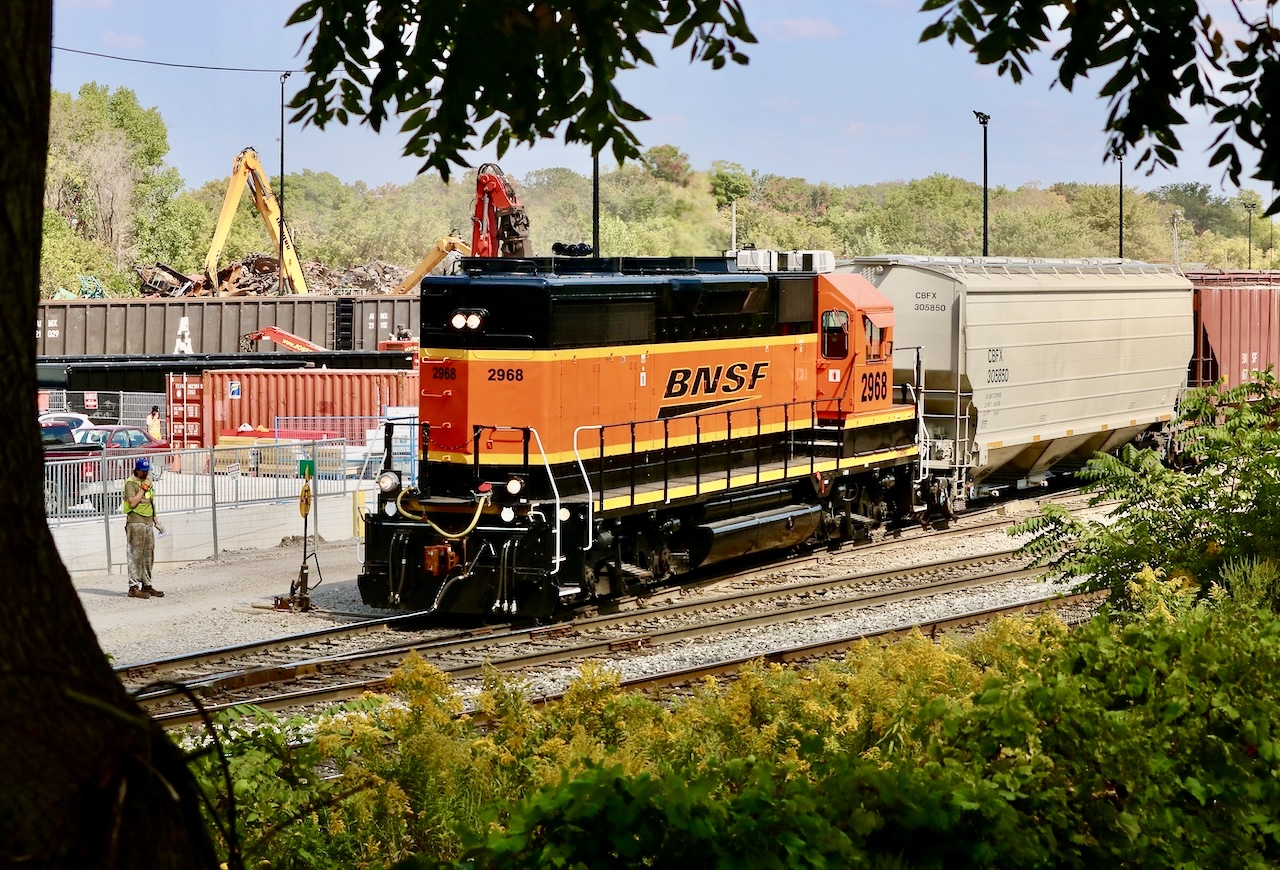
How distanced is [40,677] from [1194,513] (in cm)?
1040

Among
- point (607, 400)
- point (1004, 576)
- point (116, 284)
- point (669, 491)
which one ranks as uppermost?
point (116, 284)

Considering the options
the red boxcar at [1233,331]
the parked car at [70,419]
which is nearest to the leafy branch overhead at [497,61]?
the red boxcar at [1233,331]

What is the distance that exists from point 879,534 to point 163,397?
2287cm

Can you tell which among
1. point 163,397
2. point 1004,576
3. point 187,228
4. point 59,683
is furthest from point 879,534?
point 187,228

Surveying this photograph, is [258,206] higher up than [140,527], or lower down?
higher up

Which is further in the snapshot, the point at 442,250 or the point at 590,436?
the point at 442,250

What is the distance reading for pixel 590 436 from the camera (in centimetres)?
1469

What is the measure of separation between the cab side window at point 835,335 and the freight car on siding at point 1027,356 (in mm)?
2636

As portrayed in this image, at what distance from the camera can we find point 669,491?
50.2 feet

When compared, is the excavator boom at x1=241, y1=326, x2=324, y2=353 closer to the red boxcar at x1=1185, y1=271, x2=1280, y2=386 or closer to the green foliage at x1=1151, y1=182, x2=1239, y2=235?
the red boxcar at x1=1185, y1=271, x2=1280, y2=386

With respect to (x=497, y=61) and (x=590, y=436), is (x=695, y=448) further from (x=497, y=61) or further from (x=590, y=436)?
(x=497, y=61)

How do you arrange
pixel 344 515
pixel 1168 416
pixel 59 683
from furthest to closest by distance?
pixel 1168 416 → pixel 344 515 → pixel 59 683

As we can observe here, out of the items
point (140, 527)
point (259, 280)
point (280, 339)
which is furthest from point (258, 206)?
point (140, 527)

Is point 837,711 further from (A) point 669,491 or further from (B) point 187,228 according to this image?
(B) point 187,228
